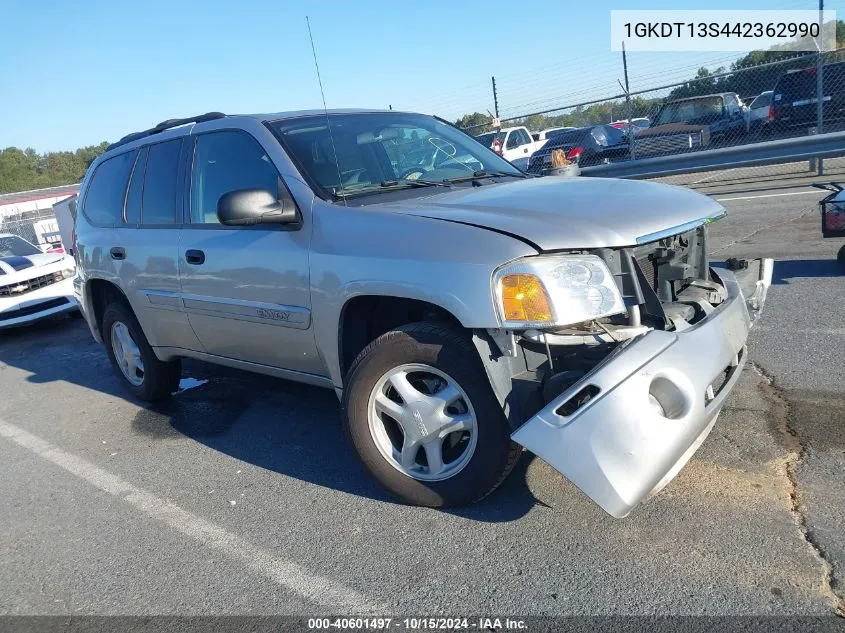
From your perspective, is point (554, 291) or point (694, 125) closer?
point (554, 291)

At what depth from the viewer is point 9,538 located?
3768mm

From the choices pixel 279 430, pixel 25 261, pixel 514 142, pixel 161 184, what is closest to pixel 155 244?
pixel 161 184

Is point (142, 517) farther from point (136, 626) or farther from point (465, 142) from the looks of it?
point (465, 142)

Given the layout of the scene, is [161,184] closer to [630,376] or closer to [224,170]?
[224,170]

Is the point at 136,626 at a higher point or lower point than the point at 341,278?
lower

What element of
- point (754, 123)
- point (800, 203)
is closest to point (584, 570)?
point (800, 203)

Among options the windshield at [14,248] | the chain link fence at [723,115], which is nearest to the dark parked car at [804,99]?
the chain link fence at [723,115]

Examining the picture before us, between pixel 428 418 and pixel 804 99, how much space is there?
1314 centimetres

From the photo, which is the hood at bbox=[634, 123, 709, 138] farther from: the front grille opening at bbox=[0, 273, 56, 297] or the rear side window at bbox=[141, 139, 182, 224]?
the rear side window at bbox=[141, 139, 182, 224]

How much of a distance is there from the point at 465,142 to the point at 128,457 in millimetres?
2870

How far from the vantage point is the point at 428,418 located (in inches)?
126

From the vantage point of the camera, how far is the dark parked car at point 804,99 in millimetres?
12406

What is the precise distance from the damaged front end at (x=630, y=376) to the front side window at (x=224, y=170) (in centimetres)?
170

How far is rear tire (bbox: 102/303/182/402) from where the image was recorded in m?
5.30
